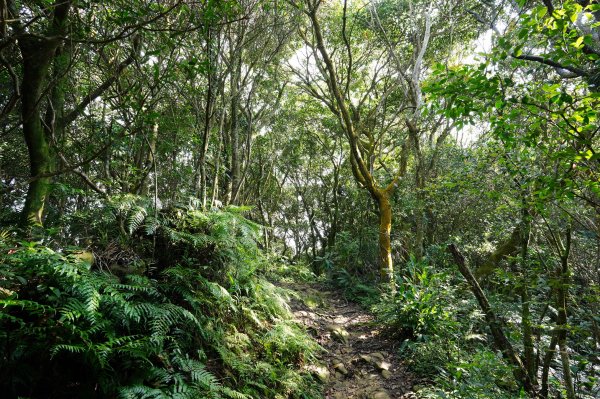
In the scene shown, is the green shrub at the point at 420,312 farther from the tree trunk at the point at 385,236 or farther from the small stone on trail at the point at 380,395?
the tree trunk at the point at 385,236

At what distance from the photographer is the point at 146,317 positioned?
10.7 feet

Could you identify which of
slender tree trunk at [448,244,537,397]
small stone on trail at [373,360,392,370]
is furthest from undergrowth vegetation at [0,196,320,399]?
slender tree trunk at [448,244,537,397]

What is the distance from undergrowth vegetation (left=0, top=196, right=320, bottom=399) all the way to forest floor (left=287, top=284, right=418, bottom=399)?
481 millimetres

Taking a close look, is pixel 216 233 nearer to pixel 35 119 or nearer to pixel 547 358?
pixel 35 119

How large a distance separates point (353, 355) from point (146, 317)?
4.04 m

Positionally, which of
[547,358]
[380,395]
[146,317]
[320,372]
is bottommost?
[380,395]

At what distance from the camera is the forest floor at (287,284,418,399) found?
493cm

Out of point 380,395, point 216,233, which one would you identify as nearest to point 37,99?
point 216,233

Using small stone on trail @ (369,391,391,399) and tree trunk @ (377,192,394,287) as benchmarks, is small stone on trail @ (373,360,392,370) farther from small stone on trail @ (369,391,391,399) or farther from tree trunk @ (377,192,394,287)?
tree trunk @ (377,192,394,287)

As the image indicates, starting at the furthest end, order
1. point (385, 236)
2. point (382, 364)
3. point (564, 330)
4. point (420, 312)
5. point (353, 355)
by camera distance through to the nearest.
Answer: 1. point (385, 236)
2. point (420, 312)
3. point (353, 355)
4. point (382, 364)
5. point (564, 330)

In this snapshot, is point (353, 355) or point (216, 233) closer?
point (216, 233)

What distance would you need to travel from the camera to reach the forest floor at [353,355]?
4.93 m

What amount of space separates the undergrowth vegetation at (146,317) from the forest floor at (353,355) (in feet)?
1.58

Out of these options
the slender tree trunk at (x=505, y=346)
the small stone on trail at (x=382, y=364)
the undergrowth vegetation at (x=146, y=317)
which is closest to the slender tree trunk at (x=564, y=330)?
the slender tree trunk at (x=505, y=346)
